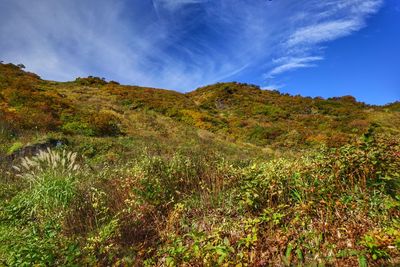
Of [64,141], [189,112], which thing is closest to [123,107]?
[189,112]

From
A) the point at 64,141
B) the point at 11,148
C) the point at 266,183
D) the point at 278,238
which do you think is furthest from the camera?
the point at 64,141

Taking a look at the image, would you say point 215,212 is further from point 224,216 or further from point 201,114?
point 201,114

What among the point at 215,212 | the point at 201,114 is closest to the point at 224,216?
the point at 215,212

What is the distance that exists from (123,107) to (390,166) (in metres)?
25.4

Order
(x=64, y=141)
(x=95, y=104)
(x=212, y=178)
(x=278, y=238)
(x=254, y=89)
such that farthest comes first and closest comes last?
(x=254, y=89), (x=95, y=104), (x=64, y=141), (x=212, y=178), (x=278, y=238)

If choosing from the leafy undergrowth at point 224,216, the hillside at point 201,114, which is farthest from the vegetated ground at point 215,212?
the hillside at point 201,114

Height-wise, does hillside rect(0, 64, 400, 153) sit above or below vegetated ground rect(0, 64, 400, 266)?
above

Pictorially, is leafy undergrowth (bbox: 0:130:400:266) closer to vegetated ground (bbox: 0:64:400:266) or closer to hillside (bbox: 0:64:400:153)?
vegetated ground (bbox: 0:64:400:266)

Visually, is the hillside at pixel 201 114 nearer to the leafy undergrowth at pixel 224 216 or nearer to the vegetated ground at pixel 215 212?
the vegetated ground at pixel 215 212

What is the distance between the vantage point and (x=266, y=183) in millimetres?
4969

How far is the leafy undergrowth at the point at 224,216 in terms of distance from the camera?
153 inches

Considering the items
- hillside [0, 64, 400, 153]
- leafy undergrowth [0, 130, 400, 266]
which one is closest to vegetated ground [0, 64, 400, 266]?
leafy undergrowth [0, 130, 400, 266]

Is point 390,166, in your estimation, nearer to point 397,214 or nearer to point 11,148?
point 397,214

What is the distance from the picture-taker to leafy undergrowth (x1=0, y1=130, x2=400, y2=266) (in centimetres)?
388
